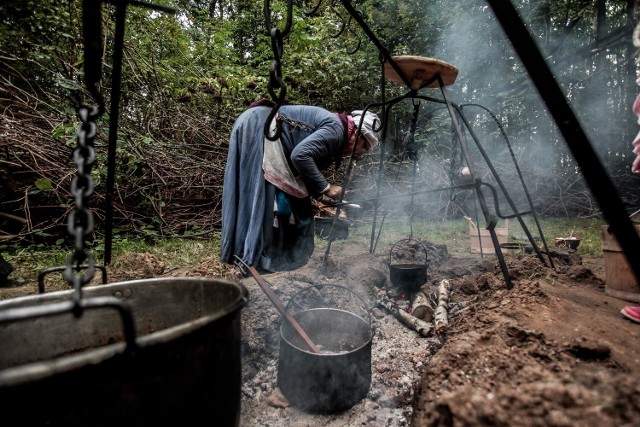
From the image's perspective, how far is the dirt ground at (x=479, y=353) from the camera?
921 mm

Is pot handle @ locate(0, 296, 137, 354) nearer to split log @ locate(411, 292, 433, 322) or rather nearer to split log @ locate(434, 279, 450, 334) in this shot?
split log @ locate(434, 279, 450, 334)

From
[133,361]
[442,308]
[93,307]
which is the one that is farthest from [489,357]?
[442,308]

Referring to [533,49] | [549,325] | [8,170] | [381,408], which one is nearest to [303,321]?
[381,408]

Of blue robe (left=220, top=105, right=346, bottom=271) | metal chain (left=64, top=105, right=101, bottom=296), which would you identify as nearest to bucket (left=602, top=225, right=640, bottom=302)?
blue robe (left=220, top=105, right=346, bottom=271)

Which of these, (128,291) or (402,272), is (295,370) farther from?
(402,272)

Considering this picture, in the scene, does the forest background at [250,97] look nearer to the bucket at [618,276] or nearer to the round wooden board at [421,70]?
the round wooden board at [421,70]

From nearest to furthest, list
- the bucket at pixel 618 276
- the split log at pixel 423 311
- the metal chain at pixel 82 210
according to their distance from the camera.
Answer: the metal chain at pixel 82 210 → the bucket at pixel 618 276 → the split log at pixel 423 311

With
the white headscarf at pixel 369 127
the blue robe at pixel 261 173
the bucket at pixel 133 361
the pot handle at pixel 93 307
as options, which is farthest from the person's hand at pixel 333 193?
the pot handle at pixel 93 307

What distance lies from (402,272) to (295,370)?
1.98 meters

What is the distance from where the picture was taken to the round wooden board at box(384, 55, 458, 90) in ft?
9.29

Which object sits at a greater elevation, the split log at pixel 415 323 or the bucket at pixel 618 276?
the bucket at pixel 618 276

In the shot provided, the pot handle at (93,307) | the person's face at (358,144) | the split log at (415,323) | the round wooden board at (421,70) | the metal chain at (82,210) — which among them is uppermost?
the round wooden board at (421,70)

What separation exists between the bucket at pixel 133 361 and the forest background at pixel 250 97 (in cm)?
141

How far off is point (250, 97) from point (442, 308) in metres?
6.09
